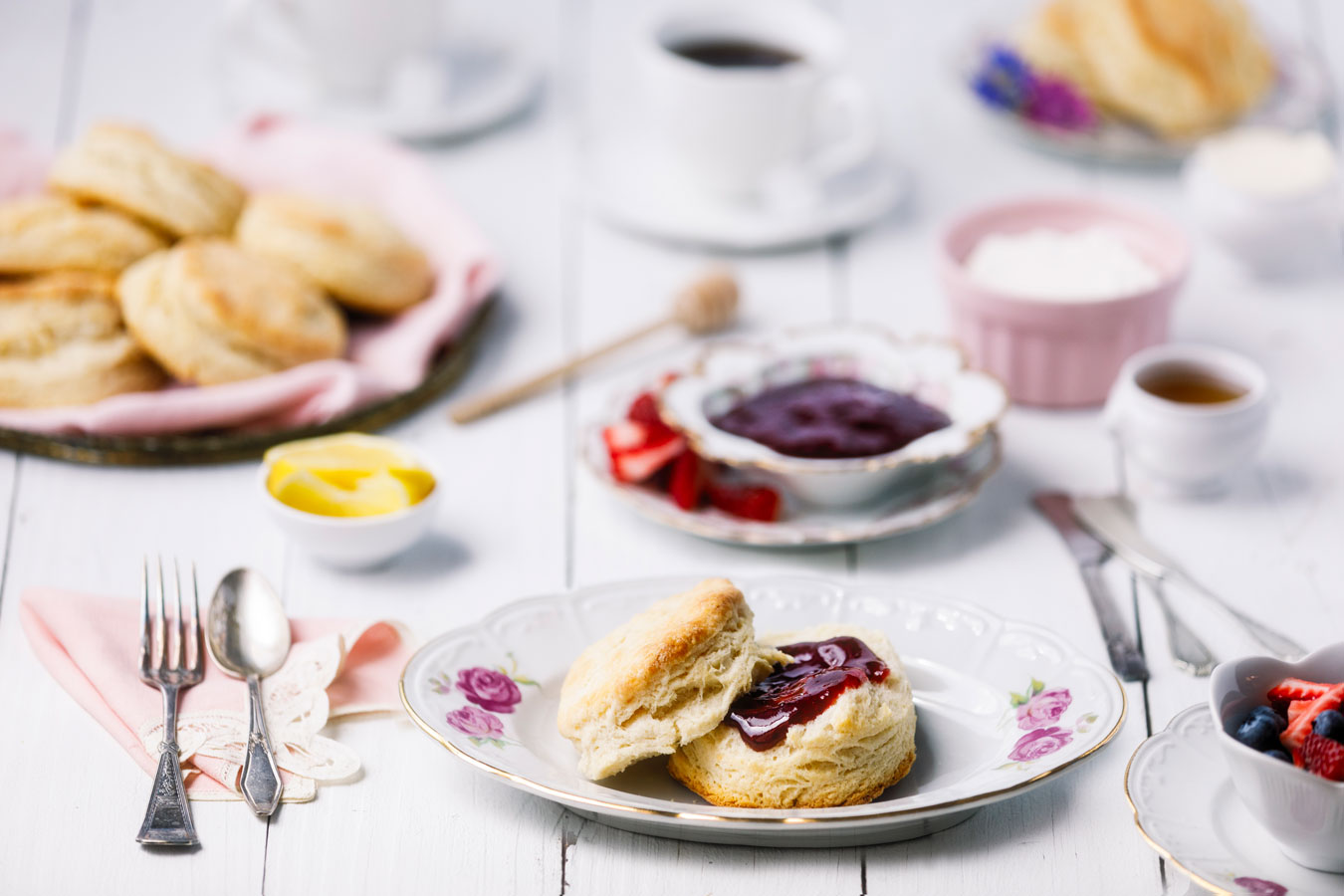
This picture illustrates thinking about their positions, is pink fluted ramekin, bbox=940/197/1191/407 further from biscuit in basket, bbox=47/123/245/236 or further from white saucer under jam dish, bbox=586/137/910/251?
biscuit in basket, bbox=47/123/245/236

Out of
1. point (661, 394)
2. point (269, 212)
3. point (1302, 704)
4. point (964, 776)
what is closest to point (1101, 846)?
point (964, 776)

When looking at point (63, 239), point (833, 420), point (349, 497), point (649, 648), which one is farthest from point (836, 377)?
point (63, 239)

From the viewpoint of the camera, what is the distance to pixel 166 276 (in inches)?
111

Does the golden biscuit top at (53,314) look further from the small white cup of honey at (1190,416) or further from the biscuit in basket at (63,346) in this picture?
the small white cup of honey at (1190,416)

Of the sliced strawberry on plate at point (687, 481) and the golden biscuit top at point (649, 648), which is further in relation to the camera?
the sliced strawberry on plate at point (687, 481)

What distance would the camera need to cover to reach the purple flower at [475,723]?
1924 mm

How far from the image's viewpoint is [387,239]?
10.2 feet

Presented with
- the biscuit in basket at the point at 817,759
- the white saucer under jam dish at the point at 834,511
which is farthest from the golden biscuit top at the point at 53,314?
the biscuit in basket at the point at 817,759

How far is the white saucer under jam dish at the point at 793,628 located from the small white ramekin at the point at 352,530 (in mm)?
347

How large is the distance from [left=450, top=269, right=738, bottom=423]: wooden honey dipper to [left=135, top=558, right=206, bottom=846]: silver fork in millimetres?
822

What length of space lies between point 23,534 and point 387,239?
3.11ft

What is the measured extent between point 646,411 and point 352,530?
563mm

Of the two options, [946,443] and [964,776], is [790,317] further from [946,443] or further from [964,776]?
[964,776]

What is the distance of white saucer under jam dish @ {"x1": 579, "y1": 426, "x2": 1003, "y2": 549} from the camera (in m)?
2.44
